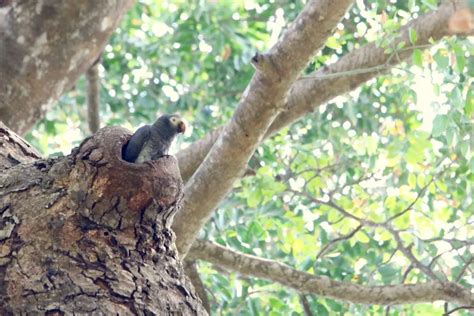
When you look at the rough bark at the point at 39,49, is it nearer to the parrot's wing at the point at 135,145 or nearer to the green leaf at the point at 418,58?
→ the green leaf at the point at 418,58

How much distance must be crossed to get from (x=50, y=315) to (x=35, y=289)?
2.9 inches

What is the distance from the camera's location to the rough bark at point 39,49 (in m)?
2.89

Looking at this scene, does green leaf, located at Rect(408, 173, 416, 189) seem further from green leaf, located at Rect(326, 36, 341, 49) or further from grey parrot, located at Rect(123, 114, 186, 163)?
grey parrot, located at Rect(123, 114, 186, 163)

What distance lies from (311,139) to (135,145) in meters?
3.15

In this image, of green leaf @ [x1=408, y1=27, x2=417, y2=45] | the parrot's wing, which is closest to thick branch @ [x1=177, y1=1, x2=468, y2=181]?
green leaf @ [x1=408, y1=27, x2=417, y2=45]

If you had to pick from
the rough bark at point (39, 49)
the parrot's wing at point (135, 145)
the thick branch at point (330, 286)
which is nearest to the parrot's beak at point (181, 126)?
the parrot's wing at point (135, 145)

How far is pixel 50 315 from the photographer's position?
1528 mm

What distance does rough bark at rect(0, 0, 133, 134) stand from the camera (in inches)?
114

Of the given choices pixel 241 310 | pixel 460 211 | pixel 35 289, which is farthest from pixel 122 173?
pixel 460 211

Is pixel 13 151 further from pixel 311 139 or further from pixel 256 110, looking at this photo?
pixel 311 139

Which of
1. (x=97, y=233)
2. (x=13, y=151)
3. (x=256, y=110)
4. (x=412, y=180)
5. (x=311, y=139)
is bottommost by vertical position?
(x=97, y=233)

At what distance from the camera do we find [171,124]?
189 centimetres

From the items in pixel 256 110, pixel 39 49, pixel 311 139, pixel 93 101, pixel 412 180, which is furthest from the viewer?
pixel 311 139

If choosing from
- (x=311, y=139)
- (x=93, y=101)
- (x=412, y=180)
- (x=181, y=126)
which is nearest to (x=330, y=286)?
(x=412, y=180)
